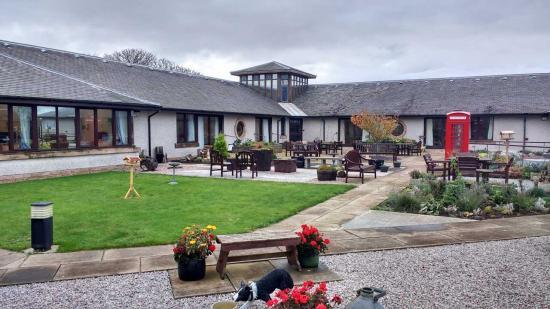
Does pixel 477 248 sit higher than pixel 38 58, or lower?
lower

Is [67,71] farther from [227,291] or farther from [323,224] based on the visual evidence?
[227,291]

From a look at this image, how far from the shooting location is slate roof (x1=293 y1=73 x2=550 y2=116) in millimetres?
31141

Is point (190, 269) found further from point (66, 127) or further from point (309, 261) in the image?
point (66, 127)

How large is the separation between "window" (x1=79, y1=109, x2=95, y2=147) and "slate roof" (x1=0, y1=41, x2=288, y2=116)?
0.72 metres

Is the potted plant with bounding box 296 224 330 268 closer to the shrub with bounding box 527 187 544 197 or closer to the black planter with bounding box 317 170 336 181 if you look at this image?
the shrub with bounding box 527 187 544 197

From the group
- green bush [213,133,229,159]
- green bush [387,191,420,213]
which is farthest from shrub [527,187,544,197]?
green bush [213,133,229,159]

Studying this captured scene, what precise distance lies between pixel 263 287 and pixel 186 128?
21.1 metres

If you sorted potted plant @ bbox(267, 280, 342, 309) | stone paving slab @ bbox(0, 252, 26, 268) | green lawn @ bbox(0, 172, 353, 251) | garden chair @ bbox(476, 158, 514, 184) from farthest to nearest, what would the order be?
garden chair @ bbox(476, 158, 514, 184) < green lawn @ bbox(0, 172, 353, 251) < stone paving slab @ bbox(0, 252, 26, 268) < potted plant @ bbox(267, 280, 342, 309)

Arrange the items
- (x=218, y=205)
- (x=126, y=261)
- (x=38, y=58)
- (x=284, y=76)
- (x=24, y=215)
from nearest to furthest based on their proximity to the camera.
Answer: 1. (x=126, y=261)
2. (x=24, y=215)
3. (x=218, y=205)
4. (x=38, y=58)
5. (x=284, y=76)

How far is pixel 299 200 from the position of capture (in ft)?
38.2

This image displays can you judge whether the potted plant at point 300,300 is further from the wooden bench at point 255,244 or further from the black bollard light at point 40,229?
the black bollard light at point 40,229

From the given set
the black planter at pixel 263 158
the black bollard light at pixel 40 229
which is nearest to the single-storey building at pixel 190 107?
the black planter at pixel 263 158

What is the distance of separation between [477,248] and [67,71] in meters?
20.6

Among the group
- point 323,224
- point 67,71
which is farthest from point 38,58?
point 323,224
